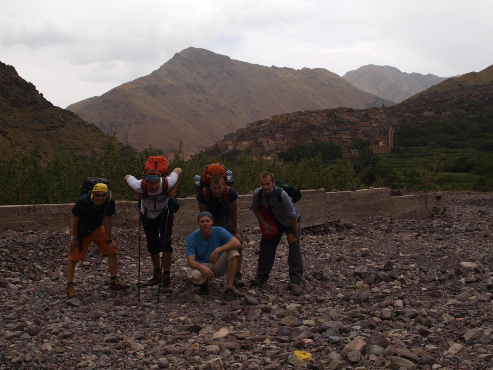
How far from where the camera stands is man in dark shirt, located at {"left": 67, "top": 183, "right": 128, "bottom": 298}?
4.67 m

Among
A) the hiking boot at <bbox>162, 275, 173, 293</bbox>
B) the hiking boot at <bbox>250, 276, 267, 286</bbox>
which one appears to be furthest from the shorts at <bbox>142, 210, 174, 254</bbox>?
the hiking boot at <bbox>250, 276, 267, 286</bbox>

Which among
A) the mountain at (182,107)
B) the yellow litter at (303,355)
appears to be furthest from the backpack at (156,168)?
the mountain at (182,107)

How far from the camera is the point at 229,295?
4820 mm

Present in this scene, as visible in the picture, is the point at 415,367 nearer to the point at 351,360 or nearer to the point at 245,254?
the point at 351,360

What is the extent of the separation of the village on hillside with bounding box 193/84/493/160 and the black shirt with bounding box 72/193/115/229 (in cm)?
7730

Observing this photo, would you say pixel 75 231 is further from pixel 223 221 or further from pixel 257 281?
pixel 257 281

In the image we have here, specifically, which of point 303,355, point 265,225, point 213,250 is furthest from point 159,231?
point 303,355

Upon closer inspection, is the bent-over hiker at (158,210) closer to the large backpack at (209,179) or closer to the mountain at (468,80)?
the large backpack at (209,179)

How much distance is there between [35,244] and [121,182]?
2.93m

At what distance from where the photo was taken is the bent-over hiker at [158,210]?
4801mm

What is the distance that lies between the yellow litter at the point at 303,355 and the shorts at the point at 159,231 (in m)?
2.29

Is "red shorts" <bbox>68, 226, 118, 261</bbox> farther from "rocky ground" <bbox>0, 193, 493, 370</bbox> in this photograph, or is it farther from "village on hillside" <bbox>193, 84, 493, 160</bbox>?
"village on hillside" <bbox>193, 84, 493, 160</bbox>

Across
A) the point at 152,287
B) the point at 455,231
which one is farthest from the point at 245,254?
the point at 455,231

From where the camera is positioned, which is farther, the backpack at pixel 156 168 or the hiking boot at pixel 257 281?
the hiking boot at pixel 257 281
